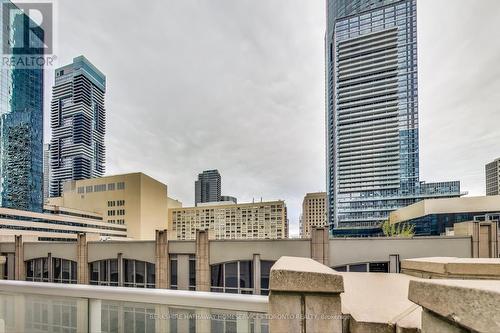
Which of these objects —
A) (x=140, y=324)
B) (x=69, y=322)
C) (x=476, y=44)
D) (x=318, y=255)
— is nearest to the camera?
(x=140, y=324)

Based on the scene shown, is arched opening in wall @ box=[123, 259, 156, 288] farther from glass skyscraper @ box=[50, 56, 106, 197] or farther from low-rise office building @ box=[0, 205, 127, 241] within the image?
glass skyscraper @ box=[50, 56, 106, 197]

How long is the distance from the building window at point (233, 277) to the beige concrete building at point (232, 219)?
353ft

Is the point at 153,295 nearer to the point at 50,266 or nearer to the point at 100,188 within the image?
the point at 50,266

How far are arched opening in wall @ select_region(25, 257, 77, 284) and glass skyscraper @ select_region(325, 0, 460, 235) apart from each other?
85.6 meters

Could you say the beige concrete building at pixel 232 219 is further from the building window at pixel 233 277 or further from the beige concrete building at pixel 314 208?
the building window at pixel 233 277

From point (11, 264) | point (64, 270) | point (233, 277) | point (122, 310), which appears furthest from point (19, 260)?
point (122, 310)

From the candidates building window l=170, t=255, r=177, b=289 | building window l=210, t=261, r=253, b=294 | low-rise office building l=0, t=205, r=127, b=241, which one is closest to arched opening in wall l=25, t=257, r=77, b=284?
building window l=170, t=255, r=177, b=289

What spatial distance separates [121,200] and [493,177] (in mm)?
167946

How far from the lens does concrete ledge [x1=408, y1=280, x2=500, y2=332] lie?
1.08m

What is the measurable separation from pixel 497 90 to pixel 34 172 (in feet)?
425

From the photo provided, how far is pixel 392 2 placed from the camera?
106 meters

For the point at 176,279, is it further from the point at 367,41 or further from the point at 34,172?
the point at 367,41

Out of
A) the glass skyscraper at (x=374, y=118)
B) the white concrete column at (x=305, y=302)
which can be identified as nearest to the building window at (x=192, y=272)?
the white concrete column at (x=305, y=302)

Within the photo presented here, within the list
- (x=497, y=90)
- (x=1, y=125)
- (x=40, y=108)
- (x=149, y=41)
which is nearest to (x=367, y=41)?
(x=497, y=90)
